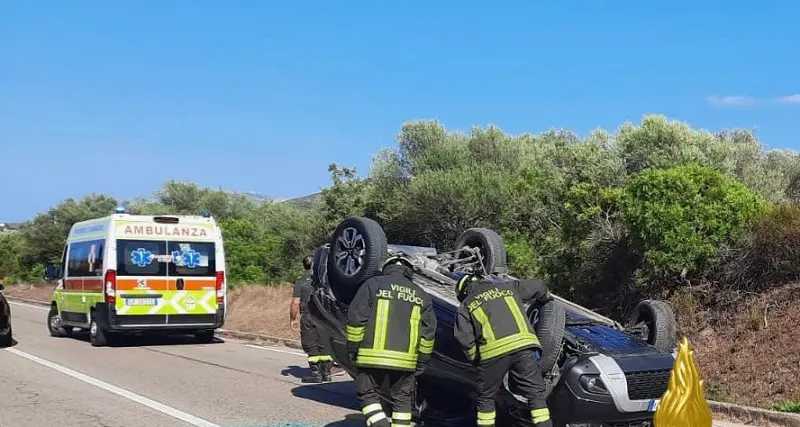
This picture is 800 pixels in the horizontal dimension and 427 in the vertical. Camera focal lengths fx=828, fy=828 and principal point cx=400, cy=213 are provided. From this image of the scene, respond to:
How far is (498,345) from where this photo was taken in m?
6.34

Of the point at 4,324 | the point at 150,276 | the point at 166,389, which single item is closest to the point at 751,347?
the point at 166,389

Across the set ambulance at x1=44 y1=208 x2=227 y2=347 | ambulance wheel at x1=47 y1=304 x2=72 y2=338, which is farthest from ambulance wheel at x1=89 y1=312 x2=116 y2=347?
ambulance wheel at x1=47 y1=304 x2=72 y2=338

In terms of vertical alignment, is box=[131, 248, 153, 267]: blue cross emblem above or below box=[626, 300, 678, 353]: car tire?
above

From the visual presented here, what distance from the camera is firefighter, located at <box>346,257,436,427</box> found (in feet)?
20.4

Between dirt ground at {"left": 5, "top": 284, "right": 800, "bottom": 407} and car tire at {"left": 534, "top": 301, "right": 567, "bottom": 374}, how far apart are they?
3362 mm

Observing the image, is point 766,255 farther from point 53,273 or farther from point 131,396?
point 53,273

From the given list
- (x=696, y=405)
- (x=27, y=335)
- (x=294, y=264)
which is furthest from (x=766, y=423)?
(x=294, y=264)

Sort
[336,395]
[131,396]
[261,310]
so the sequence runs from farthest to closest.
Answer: [261,310], [336,395], [131,396]

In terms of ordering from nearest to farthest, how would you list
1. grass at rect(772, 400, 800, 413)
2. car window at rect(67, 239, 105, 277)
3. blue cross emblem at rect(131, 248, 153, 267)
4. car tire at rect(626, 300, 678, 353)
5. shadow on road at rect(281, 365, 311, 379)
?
car tire at rect(626, 300, 678, 353) < grass at rect(772, 400, 800, 413) < shadow on road at rect(281, 365, 311, 379) < blue cross emblem at rect(131, 248, 153, 267) < car window at rect(67, 239, 105, 277)

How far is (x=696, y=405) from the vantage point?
2.92 m

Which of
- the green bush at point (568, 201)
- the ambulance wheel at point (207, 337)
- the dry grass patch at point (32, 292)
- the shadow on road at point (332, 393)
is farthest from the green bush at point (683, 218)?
the dry grass patch at point (32, 292)

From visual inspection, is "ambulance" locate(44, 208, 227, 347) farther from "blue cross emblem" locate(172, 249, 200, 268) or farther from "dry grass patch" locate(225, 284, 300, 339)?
"dry grass patch" locate(225, 284, 300, 339)

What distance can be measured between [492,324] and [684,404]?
137 inches

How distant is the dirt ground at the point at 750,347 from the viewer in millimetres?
9289
